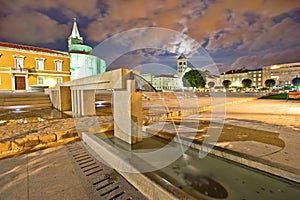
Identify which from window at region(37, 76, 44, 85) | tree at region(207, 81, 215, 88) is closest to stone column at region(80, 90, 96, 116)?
→ window at region(37, 76, 44, 85)

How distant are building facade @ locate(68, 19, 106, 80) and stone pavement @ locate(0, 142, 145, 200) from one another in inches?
1703

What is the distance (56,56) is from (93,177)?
102ft

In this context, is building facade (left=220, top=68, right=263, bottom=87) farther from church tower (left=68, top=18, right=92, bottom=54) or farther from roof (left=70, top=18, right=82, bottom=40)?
roof (left=70, top=18, right=82, bottom=40)

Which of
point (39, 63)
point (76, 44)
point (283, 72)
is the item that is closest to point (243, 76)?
point (283, 72)

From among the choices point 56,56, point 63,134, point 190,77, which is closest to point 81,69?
point 56,56

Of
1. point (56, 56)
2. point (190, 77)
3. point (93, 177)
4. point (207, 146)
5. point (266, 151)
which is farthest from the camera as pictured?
point (190, 77)

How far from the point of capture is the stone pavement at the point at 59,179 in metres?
2.09

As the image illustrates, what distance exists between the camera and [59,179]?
7.97 ft

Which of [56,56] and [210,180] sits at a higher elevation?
[56,56]

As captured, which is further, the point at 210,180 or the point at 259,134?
the point at 259,134

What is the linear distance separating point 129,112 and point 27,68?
2829cm

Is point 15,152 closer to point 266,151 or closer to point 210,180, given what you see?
point 210,180

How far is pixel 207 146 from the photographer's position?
135 inches

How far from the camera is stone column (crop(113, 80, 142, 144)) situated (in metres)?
3.66
